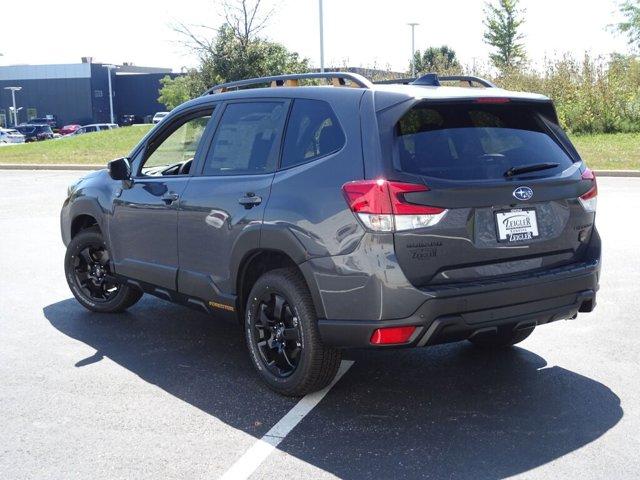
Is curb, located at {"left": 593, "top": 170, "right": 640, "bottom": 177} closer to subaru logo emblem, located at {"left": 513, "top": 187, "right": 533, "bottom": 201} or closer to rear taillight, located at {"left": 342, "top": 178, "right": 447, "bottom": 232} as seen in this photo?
subaru logo emblem, located at {"left": 513, "top": 187, "right": 533, "bottom": 201}

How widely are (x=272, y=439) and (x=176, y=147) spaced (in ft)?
8.84

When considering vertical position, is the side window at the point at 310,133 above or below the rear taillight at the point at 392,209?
above

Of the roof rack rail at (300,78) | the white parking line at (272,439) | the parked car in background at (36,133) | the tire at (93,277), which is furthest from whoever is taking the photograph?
the parked car in background at (36,133)

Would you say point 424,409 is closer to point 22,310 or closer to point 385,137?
point 385,137

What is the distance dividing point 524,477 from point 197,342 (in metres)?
3.00

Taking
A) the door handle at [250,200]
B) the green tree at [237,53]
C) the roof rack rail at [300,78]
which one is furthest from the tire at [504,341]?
the green tree at [237,53]

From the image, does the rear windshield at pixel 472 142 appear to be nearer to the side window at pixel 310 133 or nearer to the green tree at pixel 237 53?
the side window at pixel 310 133

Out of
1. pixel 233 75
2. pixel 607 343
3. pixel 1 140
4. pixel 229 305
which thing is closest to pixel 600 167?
pixel 607 343

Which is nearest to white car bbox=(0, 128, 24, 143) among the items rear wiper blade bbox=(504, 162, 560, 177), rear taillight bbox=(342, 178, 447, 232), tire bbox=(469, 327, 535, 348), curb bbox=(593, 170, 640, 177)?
curb bbox=(593, 170, 640, 177)

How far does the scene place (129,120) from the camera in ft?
309

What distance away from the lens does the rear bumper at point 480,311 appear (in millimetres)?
4203

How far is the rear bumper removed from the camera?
13.8ft

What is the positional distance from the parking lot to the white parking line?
41mm

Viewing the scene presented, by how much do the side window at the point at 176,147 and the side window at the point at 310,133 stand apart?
100 cm
